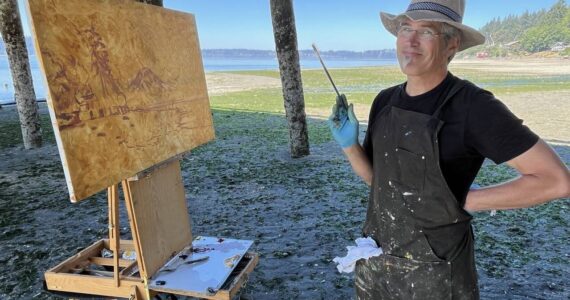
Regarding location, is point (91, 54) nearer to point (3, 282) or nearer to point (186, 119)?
point (186, 119)

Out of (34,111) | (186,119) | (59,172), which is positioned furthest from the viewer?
(34,111)

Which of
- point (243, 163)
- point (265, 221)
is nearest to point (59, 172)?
point (243, 163)

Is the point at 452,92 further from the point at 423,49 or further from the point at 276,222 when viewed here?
the point at 276,222

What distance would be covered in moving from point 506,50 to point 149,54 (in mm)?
117570

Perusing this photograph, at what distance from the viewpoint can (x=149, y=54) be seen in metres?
2.50

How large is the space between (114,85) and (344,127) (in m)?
1.35

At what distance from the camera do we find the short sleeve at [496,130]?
1421mm

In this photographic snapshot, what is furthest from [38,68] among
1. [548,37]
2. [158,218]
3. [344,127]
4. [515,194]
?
[548,37]

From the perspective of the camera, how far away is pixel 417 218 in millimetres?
1765

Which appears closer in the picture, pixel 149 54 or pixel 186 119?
pixel 149 54

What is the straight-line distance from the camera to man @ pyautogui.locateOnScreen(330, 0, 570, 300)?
1450mm

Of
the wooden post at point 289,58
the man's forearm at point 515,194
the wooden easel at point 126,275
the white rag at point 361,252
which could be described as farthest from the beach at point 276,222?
the man's forearm at point 515,194

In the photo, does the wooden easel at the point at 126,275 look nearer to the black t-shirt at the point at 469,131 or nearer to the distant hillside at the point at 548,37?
the black t-shirt at the point at 469,131

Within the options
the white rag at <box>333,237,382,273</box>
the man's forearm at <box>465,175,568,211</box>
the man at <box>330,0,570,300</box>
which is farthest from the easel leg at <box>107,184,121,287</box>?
the man's forearm at <box>465,175,568,211</box>
